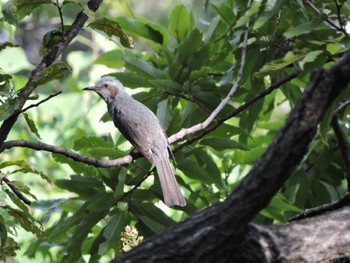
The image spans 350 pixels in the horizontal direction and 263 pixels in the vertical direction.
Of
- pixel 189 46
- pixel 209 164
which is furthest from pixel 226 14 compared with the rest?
pixel 209 164

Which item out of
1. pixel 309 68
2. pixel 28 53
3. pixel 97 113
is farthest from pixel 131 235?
pixel 28 53

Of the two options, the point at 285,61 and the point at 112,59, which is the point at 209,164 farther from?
the point at 285,61

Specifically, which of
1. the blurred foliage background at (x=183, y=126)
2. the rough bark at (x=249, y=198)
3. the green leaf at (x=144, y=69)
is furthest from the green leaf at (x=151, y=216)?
the rough bark at (x=249, y=198)

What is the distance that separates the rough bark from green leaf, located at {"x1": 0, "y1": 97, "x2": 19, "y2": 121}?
43.3 inches

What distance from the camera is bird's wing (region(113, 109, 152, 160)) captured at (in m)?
4.87

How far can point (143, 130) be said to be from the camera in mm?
5238

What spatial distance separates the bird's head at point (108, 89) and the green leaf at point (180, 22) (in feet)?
2.37

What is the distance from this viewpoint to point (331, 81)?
238 cm

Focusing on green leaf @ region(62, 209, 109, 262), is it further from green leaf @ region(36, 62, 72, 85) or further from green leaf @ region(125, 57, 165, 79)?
green leaf @ region(36, 62, 72, 85)

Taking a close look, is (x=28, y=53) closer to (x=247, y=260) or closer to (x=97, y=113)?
(x=97, y=113)

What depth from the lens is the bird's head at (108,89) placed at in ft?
18.7

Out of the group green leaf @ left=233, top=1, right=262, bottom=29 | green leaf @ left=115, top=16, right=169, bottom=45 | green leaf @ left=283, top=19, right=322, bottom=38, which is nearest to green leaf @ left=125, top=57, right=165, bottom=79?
green leaf @ left=115, top=16, right=169, bottom=45

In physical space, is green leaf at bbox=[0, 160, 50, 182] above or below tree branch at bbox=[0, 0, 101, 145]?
below

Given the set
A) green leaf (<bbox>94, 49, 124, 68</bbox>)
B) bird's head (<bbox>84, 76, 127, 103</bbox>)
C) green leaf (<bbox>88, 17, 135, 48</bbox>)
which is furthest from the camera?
bird's head (<bbox>84, 76, 127, 103</bbox>)
